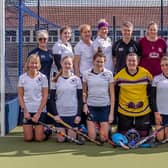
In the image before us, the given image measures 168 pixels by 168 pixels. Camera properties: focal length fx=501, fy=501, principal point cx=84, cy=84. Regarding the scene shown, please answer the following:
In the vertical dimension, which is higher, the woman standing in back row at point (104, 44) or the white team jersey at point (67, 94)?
the woman standing in back row at point (104, 44)

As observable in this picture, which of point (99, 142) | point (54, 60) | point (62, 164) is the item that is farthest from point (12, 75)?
point (62, 164)

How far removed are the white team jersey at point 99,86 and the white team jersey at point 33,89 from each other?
610mm

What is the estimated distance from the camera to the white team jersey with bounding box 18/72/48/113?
677cm

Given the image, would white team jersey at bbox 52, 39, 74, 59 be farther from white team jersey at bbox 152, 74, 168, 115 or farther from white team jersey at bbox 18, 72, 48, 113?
white team jersey at bbox 152, 74, 168, 115

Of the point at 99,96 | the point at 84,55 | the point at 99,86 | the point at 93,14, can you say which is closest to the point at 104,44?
the point at 84,55

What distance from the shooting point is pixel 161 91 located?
6688mm

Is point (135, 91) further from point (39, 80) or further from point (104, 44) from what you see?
point (39, 80)

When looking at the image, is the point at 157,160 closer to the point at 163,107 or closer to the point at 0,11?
the point at 163,107

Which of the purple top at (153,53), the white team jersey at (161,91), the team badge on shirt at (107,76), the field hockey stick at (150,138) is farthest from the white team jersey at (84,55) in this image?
the field hockey stick at (150,138)

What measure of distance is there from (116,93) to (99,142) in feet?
2.55

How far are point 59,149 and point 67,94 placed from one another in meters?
0.90

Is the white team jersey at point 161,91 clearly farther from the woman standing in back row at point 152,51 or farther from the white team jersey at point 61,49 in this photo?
the white team jersey at point 61,49

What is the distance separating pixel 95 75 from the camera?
673cm

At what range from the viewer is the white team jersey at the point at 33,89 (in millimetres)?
6773
